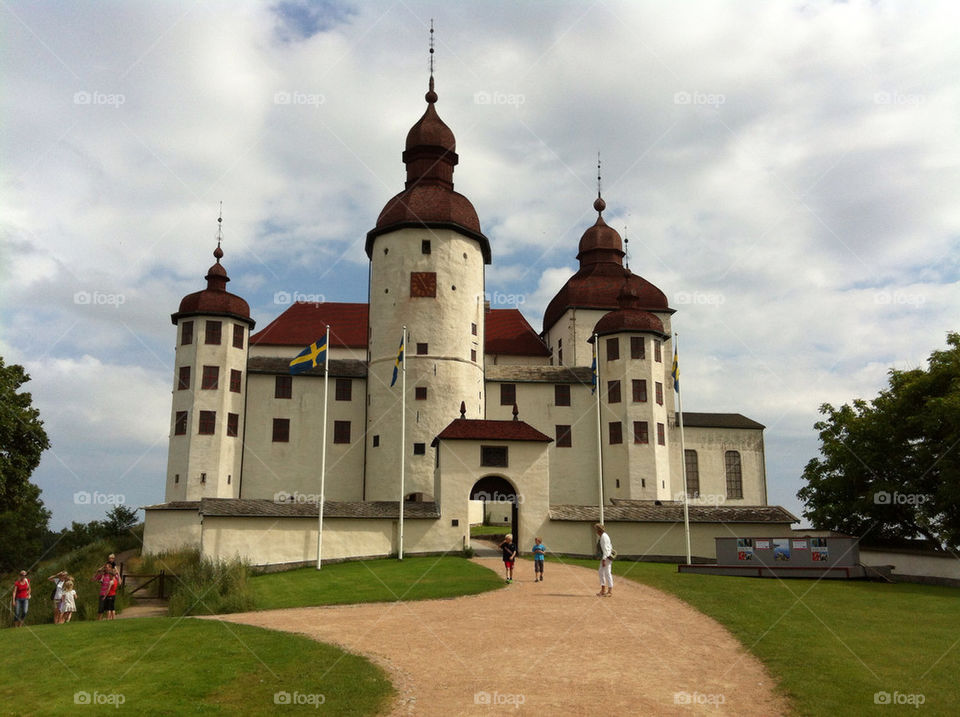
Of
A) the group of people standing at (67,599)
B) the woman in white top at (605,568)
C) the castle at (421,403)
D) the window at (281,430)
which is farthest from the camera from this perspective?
the window at (281,430)

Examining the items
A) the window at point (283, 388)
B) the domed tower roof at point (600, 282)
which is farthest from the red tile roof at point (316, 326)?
the domed tower roof at point (600, 282)

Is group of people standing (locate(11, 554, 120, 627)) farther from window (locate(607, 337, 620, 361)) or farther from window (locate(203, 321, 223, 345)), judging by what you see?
window (locate(607, 337, 620, 361))

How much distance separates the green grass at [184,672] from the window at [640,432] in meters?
32.0

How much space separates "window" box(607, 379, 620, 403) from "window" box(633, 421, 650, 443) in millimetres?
1836

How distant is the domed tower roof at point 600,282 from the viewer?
5359 centimetres

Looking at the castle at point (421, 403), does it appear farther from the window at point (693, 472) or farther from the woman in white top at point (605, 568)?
the woman in white top at point (605, 568)

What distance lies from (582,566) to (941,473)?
45.0 ft

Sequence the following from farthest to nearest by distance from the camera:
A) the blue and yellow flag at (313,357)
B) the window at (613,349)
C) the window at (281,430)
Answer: the window at (613,349) < the window at (281,430) < the blue and yellow flag at (313,357)

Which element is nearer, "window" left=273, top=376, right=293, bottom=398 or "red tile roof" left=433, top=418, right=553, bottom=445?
"red tile roof" left=433, top=418, right=553, bottom=445

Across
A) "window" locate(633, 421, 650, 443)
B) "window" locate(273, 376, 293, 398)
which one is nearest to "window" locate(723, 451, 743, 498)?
"window" locate(633, 421, 650, 443)

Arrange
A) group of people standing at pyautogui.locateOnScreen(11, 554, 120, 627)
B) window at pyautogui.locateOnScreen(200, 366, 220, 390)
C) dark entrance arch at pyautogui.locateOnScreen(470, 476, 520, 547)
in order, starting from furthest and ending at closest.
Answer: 1. window at pyautogui.locateOnScreen(200, 366, 220, 390)
2. dark entrance arch at pyautogui.locateOnScreen(470, 476, 520, 547)
3. group of people standing at pyautogui.locateOnScreen(11, 554, 120, 627)

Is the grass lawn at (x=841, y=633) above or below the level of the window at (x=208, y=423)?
below

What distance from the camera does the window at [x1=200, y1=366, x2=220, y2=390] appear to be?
42.2 m

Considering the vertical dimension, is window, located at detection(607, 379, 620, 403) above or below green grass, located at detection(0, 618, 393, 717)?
above
